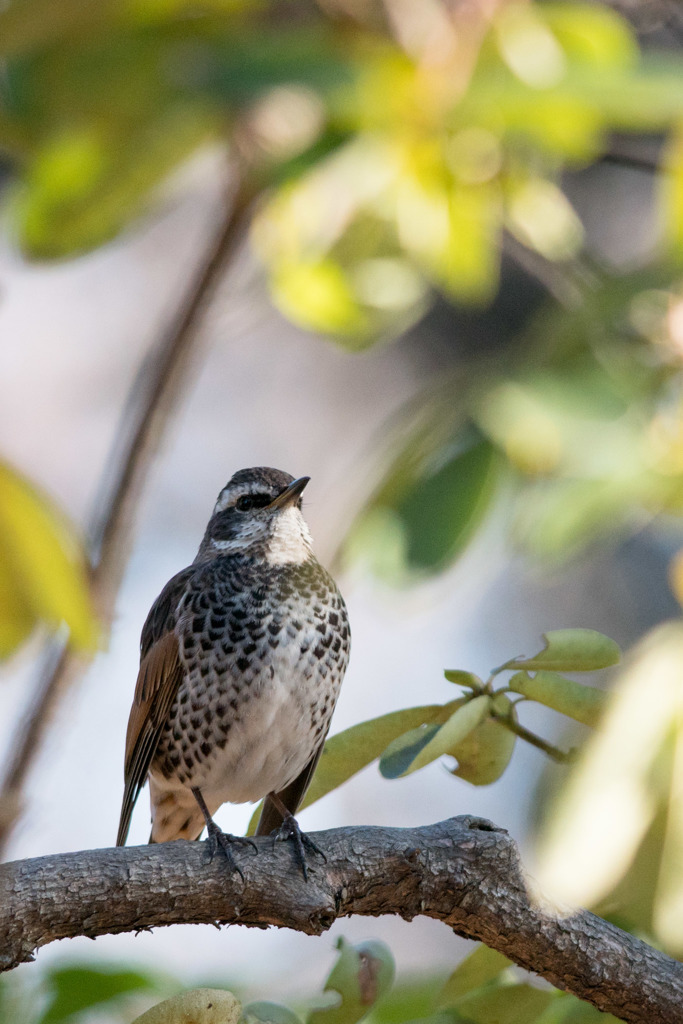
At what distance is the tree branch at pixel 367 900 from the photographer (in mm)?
1991

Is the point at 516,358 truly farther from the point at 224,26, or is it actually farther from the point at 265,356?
the point at 265,356

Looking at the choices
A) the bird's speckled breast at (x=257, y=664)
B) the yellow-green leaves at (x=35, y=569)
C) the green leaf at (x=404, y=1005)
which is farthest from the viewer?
the bird's speckled breast at (x=257, y=664)

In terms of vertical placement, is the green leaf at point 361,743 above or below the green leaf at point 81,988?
above

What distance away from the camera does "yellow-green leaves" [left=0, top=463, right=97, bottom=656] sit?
134cm

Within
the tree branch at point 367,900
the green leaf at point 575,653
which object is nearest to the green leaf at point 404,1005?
the tree branch at point 367,900

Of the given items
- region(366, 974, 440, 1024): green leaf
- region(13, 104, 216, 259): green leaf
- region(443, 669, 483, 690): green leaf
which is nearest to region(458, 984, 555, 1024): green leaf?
region(366, 974, 440, 1024): green leaf

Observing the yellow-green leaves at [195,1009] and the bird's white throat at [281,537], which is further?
the bird's white throat at [281,537]

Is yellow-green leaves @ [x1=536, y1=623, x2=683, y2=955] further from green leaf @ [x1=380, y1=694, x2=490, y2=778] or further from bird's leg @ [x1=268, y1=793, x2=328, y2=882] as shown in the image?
bird's leg @ [x1=268, y1=793, x2=328, y2=882]

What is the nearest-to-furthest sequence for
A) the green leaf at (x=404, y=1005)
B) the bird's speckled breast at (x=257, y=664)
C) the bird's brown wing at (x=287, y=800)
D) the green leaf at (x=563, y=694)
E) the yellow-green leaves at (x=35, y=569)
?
the yellow-green leaves at (x=35, y=569) < the green leaf at (x=563, y=694) < the green leaf at (x=404, y=1005) < the bird's speckled breast at (x=257, y=664) < the bird's brown wing at (x=287, y=800)

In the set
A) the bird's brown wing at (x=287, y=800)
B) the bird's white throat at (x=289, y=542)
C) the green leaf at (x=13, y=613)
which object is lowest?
the green leaf at (x=13, y=613)

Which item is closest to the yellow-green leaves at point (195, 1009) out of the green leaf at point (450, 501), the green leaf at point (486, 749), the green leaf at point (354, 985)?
the green leaf at point (354, 985)

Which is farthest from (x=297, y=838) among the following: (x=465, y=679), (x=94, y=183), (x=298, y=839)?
(x=94, y=183)

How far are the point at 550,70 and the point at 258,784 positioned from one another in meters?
2.04

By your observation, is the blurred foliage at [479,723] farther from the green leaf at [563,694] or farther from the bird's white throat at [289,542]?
the bird's white throat at [289,542]
